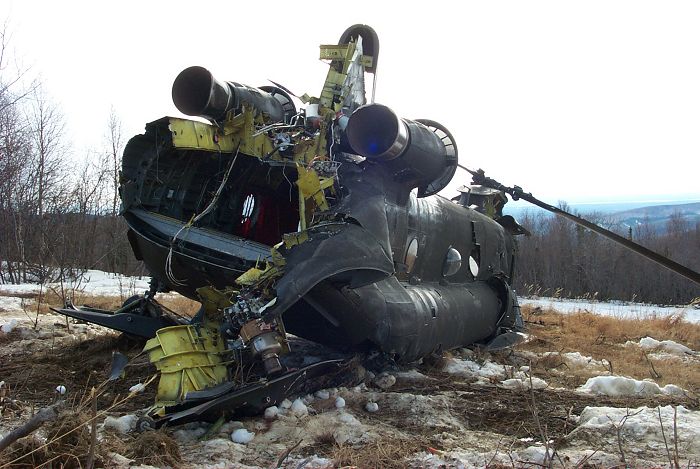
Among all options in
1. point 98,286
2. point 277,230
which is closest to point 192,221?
point 277,230

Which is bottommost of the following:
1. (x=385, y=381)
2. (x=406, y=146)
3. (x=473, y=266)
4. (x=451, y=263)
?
(x=385, y=381)

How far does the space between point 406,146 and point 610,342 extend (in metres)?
7.79

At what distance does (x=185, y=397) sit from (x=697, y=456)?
152 inches

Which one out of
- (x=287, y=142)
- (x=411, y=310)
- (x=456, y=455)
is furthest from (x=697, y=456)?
(x=287, y=142)

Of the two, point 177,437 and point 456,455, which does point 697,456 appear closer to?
point 456,455

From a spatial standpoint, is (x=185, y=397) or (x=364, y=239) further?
(x=364, y=239)

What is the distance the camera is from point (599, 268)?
43.7 m

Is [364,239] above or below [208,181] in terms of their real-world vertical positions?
below

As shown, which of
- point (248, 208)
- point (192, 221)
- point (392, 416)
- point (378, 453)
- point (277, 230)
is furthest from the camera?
point (277, 230)

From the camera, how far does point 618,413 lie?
550 centimetres

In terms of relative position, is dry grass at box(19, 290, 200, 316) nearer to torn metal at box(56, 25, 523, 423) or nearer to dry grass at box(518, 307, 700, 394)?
torn metal at box(56, 25, 523, 423)

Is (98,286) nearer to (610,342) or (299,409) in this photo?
(610,342)

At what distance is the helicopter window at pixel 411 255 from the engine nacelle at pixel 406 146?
0.66 metres

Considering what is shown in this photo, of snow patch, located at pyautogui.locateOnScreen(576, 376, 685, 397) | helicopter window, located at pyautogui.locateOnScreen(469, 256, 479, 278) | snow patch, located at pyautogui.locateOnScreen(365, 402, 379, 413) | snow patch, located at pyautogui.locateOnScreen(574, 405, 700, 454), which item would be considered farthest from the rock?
helicopter window, located at pyautogui.locateOnScreen(469, 256, 479, 278)
